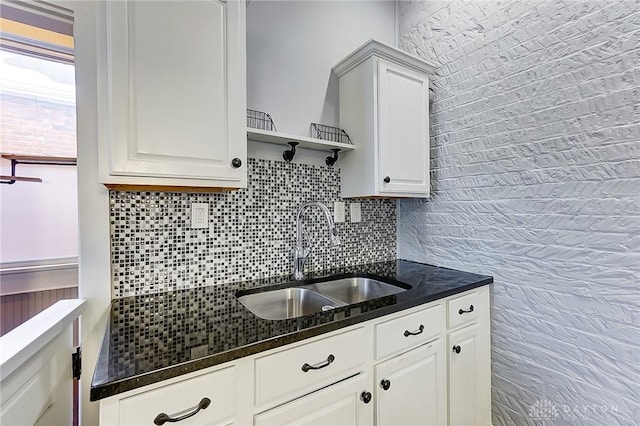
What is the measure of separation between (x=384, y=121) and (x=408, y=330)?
1082mm

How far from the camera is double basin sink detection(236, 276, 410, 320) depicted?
137 cm

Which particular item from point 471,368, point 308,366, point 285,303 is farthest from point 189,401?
point 471,368

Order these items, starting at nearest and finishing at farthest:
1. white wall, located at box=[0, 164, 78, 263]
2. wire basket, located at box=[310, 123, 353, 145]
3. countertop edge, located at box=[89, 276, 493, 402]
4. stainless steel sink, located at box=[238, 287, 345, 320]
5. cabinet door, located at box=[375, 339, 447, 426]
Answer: countertop edge, located at box=[89, 276, 493, 402], cabinet door, located at box=[375, 339, 447, 426], white wall, located at box=[0, 164, 78, 263], stainless steel sink, located at box=[238, 287, 345, 320], wire basket, located at box=[310, 123, 353, 145]

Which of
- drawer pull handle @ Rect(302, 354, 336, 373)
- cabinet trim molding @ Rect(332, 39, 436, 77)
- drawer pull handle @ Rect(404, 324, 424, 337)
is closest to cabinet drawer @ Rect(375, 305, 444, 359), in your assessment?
drawer pull handle @ Rect(404, 324, 424, 337)

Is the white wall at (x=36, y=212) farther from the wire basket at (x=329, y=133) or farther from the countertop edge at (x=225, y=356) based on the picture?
the wire basket at (x=329, y=133)

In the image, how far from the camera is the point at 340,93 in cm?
183

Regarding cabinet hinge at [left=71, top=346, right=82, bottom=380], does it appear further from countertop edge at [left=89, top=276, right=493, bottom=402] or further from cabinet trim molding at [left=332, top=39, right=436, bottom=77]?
cabinet trim molding at [left=332, top=39, right=436, bottom=77]

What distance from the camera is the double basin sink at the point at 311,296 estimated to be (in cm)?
137

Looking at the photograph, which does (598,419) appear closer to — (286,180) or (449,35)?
(286,180)

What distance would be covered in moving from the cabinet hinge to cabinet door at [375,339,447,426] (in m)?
1.13

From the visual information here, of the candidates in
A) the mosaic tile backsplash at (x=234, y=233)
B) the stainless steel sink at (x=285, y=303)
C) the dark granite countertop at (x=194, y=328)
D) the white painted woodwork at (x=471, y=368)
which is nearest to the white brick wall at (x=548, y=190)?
the white painted woodwork at (x=471, y=368)

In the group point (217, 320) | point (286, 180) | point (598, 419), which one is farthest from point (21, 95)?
point (598, 419)

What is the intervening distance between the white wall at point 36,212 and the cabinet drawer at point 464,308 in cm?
173

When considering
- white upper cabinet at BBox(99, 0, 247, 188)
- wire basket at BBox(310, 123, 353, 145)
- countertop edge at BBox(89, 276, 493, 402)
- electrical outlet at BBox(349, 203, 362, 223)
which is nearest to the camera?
countertop edge at BBox(89, 276, 493, 402)
